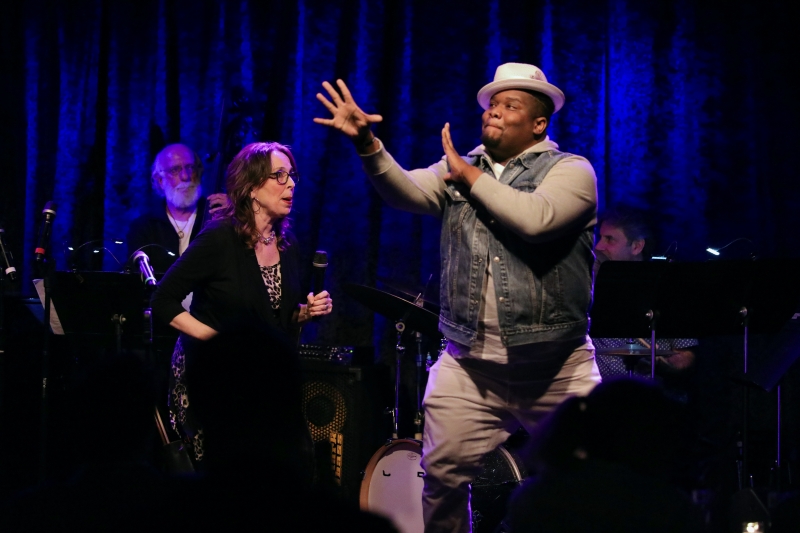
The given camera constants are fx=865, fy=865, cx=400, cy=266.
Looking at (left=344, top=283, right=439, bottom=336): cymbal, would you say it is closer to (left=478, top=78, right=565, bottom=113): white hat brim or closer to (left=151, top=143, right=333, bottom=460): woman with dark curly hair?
(left=151, top=143, right=333, bottom=460): woman with dark curly hair

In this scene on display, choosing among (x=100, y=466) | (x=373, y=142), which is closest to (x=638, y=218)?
(x=373, y=142)

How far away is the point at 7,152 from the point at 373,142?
4.37 metres

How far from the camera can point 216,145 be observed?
6016 mm

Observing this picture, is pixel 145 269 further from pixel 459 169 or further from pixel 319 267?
pixel 459 169

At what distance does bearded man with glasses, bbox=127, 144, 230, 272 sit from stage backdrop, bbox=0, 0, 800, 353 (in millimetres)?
387

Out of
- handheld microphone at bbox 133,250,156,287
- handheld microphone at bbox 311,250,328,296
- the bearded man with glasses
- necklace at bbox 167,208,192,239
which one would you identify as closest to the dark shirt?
handheld microphone at bbox 311,250,328,296

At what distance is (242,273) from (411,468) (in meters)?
1.63

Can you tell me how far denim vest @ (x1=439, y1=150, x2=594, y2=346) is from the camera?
11.0 feet

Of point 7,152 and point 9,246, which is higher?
point 7,152

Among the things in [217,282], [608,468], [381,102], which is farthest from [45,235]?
[608,468]

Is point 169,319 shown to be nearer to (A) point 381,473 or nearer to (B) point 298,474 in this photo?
(A) point 381,473

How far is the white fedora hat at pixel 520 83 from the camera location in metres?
3.59

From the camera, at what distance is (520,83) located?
11.7ft

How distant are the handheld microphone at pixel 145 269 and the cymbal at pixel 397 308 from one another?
105cm
